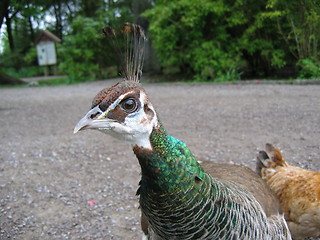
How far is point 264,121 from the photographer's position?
523cm

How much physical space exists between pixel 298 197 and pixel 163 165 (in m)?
1.43

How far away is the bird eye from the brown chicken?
1.60 metres

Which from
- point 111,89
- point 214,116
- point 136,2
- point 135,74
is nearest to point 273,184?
point 135,74

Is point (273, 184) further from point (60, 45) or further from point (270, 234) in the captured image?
point (60, 45)

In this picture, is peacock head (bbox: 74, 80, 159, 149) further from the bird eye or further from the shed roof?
the shed roof

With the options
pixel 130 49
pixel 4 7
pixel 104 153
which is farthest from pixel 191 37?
pixel 130 49

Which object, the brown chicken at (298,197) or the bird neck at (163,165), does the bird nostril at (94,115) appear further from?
the brown chicken at (298,197)

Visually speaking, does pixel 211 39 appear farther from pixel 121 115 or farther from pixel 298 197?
pixel 121 115

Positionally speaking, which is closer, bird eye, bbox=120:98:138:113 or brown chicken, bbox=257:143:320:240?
bird eye, bbox=120:98:138:113

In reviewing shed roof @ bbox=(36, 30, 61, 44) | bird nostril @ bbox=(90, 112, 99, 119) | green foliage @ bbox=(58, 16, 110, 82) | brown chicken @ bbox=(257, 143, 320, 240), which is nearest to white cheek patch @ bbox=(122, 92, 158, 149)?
bird nostril @ bbox=(90, 112, 99, 119)

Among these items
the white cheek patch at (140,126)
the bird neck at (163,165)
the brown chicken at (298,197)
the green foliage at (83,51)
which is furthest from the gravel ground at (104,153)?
the green foliage at (83,51)

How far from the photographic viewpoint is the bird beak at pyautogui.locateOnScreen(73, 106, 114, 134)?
1.16 meters

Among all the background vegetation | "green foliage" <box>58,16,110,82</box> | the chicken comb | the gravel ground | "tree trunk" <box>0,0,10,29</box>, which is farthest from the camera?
"green foliage" <box>58,16,110,82</box>

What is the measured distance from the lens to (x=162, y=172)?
1240mm
